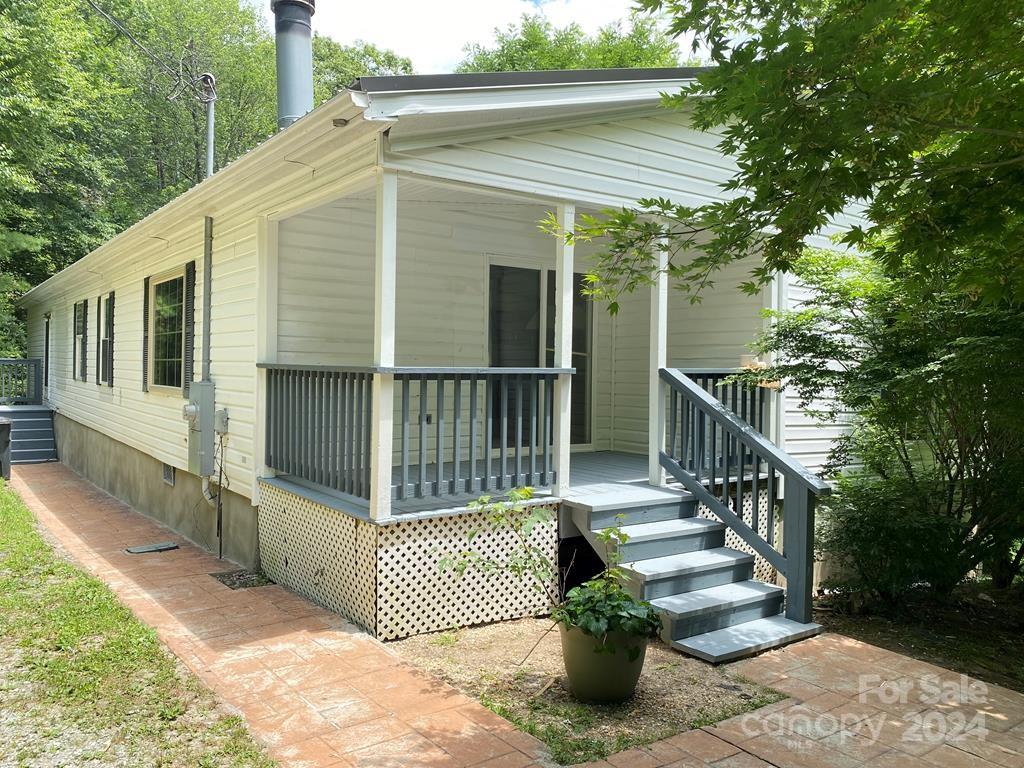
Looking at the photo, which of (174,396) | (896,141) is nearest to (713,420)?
(896,141)

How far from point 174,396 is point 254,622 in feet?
14.4

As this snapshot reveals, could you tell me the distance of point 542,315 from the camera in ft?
26.4

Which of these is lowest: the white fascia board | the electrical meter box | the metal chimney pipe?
the electrical meter box

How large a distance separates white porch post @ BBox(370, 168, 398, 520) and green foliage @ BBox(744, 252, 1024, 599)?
10.3ft

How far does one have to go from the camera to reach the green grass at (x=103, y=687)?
3.38 m

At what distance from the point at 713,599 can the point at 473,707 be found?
1.93m

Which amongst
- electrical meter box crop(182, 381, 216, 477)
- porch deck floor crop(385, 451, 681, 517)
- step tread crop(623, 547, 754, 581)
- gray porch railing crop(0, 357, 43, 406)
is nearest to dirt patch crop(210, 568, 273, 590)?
electrical meter box crop(182, 381, 216, 477)

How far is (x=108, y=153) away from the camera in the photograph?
26.2 meters

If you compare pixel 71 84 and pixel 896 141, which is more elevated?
pixel 71 84

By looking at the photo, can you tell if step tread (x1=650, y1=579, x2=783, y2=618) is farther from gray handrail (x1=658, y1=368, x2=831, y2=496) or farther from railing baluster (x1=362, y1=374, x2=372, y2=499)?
railing baluster (x1=362, y1=374, x2=372, y2=499)

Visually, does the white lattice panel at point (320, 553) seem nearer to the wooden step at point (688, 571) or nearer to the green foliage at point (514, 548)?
the green foliage at point (514, 548)

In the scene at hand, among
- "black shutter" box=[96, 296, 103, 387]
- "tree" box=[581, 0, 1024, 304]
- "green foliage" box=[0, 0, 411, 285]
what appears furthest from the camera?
"green foliage" box=[0, 0, 411, 285]

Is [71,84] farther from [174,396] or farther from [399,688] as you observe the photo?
[399,688]

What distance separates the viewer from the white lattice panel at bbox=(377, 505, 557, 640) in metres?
4.93
